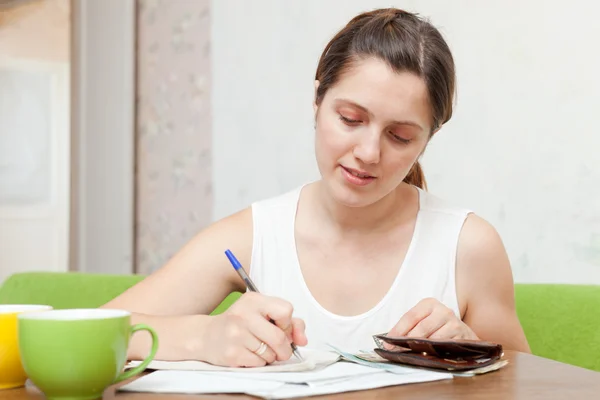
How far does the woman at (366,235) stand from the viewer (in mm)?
1262

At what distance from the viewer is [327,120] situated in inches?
50.4

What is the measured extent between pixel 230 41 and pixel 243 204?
1.89 ft

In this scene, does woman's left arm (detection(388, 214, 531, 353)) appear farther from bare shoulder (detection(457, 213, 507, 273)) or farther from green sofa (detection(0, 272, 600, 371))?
green sofa (detection(0, 272, 600, 371))

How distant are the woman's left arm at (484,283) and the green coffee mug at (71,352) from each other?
797 mm

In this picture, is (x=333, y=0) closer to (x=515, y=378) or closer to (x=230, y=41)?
(x=230, y=41)

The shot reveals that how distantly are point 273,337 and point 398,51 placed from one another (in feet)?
1.88

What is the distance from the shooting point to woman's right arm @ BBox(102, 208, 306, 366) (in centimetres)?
93

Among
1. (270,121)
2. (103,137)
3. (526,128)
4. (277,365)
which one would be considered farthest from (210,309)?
(103,137)

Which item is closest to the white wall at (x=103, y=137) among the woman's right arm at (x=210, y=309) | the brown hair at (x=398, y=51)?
the woman's right arm at (x=210, y=309)

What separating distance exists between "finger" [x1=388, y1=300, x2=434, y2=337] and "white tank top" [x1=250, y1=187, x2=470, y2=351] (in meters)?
0.30

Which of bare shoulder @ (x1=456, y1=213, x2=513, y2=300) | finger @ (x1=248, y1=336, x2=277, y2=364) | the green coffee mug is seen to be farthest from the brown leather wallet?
bare shoulder @ (x1=456, y1=213, x2=513, y2=300)

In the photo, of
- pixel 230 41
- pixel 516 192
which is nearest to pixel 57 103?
pixel 230 41

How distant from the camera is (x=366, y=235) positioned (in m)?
1.49

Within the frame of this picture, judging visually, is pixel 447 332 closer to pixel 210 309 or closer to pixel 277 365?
pixel 277 365
